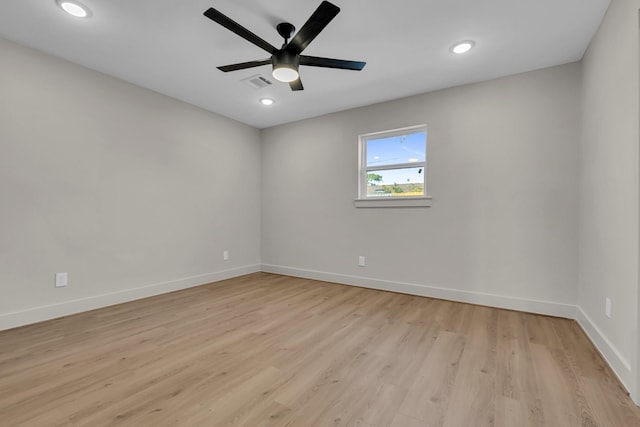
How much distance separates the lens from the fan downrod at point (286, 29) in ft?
7.12

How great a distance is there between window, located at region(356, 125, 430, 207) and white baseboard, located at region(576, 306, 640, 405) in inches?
69.3

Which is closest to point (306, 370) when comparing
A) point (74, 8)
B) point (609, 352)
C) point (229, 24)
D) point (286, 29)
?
point (609, 352)

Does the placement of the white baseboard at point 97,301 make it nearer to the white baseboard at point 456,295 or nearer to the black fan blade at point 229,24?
the white baseboard at point 456,295

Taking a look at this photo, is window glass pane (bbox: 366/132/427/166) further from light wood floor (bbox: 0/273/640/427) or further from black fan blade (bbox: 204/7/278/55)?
black fan blade (bbox: 204/7/278/55)

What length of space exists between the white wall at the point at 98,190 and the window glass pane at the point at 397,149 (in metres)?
2.25

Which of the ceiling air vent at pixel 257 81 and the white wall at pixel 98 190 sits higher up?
the ceiling air vent at pixel 257 81

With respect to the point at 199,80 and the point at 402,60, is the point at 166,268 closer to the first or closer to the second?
the point at 199,80

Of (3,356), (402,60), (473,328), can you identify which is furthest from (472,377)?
(3,356)

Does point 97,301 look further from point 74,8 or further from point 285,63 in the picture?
point 285,63

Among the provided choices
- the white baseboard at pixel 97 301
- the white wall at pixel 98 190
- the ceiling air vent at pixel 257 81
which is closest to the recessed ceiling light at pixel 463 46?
the ceiling air vent at pixel 257 81

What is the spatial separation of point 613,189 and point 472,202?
1274 millimetres

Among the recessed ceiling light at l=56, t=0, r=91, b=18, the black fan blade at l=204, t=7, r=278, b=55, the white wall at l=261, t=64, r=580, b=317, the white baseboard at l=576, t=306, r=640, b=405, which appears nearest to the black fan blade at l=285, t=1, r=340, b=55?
the black fan blade at l=204, t=7, r=278, b=55

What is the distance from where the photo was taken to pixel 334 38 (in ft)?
7.76

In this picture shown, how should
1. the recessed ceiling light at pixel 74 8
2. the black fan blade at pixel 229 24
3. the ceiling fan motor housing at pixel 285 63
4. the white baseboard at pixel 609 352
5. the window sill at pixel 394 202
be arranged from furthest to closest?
the window sill at pixel 394 202 → the ceiling fan motor housing at pixel 285 63 → the recessed ceiling light at pixel 74 8 → the black fan blade at pixel 229 24 → the white baseboard at pixel 609 352
